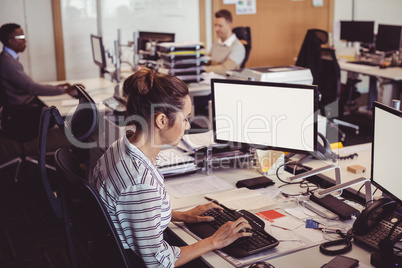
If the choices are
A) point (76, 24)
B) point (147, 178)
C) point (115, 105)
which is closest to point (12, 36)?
point (115, 105)

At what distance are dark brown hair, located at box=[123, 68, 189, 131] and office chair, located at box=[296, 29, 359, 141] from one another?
10.8 feet

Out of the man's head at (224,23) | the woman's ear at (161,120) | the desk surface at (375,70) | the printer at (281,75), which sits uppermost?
the man's head at (224,23)

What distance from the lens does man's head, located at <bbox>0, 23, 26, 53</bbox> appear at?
13.1 feet

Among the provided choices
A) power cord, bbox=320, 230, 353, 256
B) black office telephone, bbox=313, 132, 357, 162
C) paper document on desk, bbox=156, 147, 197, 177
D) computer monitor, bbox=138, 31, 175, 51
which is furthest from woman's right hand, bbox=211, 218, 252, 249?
computer monitor, bbox=138, 31, 175, 51

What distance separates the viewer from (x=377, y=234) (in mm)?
1582

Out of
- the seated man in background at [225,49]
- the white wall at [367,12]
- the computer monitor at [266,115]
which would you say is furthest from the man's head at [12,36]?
the white wall at [367,12]

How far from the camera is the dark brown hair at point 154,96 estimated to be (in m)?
1.55

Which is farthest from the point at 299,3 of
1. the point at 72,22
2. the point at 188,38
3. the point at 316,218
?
the point at 316,218

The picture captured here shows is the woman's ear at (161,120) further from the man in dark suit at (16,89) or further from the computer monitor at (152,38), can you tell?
the computer monitor at (152,38)

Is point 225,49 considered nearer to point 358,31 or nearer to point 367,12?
point 358,31

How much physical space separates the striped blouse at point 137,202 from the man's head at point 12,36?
2887 mm

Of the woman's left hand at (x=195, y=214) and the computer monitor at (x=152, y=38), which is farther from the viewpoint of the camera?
the computer monitor at (x=152, y=38)

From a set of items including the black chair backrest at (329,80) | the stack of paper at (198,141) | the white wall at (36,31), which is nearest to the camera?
the stack of paper at (198,141)

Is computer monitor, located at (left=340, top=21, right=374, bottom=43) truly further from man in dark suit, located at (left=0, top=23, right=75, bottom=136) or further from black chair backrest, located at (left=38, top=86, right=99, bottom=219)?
black chair backrest, located at (left=38, top=86, right=99, bottom=219)
